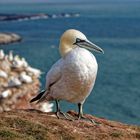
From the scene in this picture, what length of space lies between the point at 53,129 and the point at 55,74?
118cm

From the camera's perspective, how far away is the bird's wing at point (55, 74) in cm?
1007

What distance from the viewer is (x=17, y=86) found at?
96.3ft

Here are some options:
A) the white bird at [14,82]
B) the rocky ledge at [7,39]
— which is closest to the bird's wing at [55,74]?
the white bird at [14,82]

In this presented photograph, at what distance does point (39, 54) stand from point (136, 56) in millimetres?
14170

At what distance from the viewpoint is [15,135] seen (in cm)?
898

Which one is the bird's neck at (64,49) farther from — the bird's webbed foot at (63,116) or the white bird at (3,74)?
the white bird at (3,74)

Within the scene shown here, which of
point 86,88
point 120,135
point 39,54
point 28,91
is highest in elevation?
point 86,88

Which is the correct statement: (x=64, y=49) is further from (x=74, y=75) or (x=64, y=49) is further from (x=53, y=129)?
(x=53, y=129)

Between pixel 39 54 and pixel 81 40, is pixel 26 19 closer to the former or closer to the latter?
pixel 39 54

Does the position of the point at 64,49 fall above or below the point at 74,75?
above

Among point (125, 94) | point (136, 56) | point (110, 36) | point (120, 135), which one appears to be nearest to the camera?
point (120, 135)

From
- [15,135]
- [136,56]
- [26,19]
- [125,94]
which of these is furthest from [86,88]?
[26,19]

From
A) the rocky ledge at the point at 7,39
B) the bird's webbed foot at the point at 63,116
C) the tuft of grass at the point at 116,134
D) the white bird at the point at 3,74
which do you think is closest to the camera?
the tuft of grass at the point at 116,134

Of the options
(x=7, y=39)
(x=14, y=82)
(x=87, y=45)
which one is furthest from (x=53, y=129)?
(x=7, y=39)
